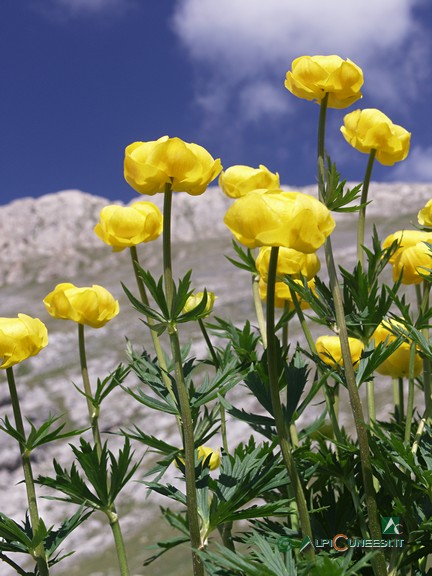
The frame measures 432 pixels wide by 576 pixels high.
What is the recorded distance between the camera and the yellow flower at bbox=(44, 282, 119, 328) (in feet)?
5.02

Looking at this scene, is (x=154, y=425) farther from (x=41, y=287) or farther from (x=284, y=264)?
(x=41, y=287)

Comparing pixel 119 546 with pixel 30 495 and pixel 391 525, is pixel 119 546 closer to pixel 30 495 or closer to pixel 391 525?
pixel 30 495

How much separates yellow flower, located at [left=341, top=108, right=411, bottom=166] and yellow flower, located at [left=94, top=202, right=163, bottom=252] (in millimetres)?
471

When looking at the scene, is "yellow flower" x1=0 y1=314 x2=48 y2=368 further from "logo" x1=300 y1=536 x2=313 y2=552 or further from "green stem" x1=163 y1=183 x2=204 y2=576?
"logo" x1=300 y1=536 x2=313 y2=552

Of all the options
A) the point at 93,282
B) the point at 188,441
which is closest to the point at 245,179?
the point at 188,441

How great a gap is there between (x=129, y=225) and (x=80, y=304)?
26 centimetres

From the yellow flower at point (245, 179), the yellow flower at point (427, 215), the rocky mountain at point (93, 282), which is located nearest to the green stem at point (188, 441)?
the rocky mountain at point (93, 282)

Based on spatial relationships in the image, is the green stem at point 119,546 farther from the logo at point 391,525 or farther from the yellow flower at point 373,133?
the yellow flower at point 373,133

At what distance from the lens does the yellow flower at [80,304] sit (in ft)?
5.02

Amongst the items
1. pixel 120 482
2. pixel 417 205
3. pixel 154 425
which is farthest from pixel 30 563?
pixel 417 205

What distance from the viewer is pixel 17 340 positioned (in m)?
1.32

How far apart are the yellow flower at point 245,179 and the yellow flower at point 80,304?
398 millimetres

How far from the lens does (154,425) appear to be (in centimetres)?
1820

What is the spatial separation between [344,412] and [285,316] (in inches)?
641
